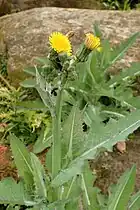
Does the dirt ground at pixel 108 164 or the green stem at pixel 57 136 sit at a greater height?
the green stem at pixel 57 136

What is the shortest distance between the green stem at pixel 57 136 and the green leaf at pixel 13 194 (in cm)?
19

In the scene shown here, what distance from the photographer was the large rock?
4773 mm

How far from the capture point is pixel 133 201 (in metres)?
3.09

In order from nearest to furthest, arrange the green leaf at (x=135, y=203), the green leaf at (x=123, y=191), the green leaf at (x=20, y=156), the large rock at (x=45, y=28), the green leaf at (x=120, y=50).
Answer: the green leaf at (x=123, y=191) → the green leaf at (x=20, y=156) → the green leaf at (x=135, y=203) → the green leaf at (x=120, y=50) → the large rock at (x=45, y=28)

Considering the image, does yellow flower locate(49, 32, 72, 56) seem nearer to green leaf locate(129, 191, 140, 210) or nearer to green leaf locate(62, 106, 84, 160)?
green leaf locate(62, 106, 84, 160)

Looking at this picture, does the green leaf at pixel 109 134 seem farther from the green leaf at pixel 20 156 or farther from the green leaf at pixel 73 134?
the green leaf at pixel 20 156

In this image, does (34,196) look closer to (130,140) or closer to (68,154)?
(68,154)

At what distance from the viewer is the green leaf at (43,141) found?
3.89 meters

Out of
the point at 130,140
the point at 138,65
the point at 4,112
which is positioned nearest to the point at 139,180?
the point at 130,140

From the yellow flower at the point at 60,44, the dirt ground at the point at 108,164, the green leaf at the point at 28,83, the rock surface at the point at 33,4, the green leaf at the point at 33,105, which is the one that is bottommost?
the dirt ground at the point at 108,164

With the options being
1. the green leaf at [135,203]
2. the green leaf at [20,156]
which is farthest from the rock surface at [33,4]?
the green leaf at [135,203]

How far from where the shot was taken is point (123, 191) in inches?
111

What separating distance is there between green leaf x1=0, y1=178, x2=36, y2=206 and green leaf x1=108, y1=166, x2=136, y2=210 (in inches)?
19.1

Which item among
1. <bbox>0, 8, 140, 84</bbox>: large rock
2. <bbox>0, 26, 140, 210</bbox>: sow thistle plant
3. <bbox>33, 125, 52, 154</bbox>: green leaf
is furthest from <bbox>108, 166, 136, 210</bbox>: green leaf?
<bbox>0, 8, 140, 84</bbox>: large rock
